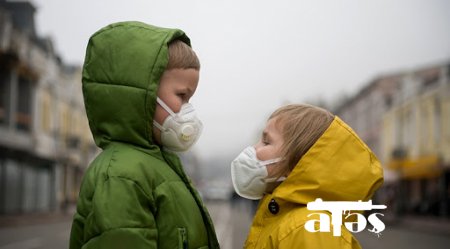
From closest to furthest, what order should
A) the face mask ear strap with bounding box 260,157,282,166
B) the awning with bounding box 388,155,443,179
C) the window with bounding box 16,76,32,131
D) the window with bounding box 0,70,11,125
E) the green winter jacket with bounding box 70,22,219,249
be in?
the green winter jacket with bounding box 70,22,219,249
the face mask ear strap with bounding box 260,157,282,166
the window with bounding box 0,70,11,125
the awning with bounding box 388,155,443,179
the window with bounding box 16,76,32,131

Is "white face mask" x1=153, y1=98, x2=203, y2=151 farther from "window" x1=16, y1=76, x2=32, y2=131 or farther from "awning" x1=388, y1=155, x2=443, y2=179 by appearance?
"window" x1=16, y1=76, x2=32, y2=131

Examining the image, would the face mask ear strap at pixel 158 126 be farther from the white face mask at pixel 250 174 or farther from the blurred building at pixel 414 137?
the blurred building at pixel 414 137

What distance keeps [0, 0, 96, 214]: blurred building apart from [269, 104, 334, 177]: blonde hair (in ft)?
78.1

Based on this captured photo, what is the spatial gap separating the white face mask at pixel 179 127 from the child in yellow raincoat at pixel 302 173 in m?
0.21

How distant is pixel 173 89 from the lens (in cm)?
229

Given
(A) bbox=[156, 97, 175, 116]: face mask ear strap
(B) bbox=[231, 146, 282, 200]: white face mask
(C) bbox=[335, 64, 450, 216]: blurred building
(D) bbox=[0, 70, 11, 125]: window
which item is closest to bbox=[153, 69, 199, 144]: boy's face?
(A) bbox=[156, 97, 175, 116]: face mask ear strap

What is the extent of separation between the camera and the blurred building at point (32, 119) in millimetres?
25500

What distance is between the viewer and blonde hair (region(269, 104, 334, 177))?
2191mm

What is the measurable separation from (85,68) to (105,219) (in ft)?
2.04

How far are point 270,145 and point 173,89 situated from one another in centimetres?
42

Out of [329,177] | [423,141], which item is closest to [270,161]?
[329,177]

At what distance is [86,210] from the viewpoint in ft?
→ 6.75

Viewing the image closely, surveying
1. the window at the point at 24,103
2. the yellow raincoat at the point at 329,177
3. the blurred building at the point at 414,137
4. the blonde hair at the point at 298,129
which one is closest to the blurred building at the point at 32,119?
the window at the point at 24,103

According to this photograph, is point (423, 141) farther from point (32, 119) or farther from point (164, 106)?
point (164, 106)
